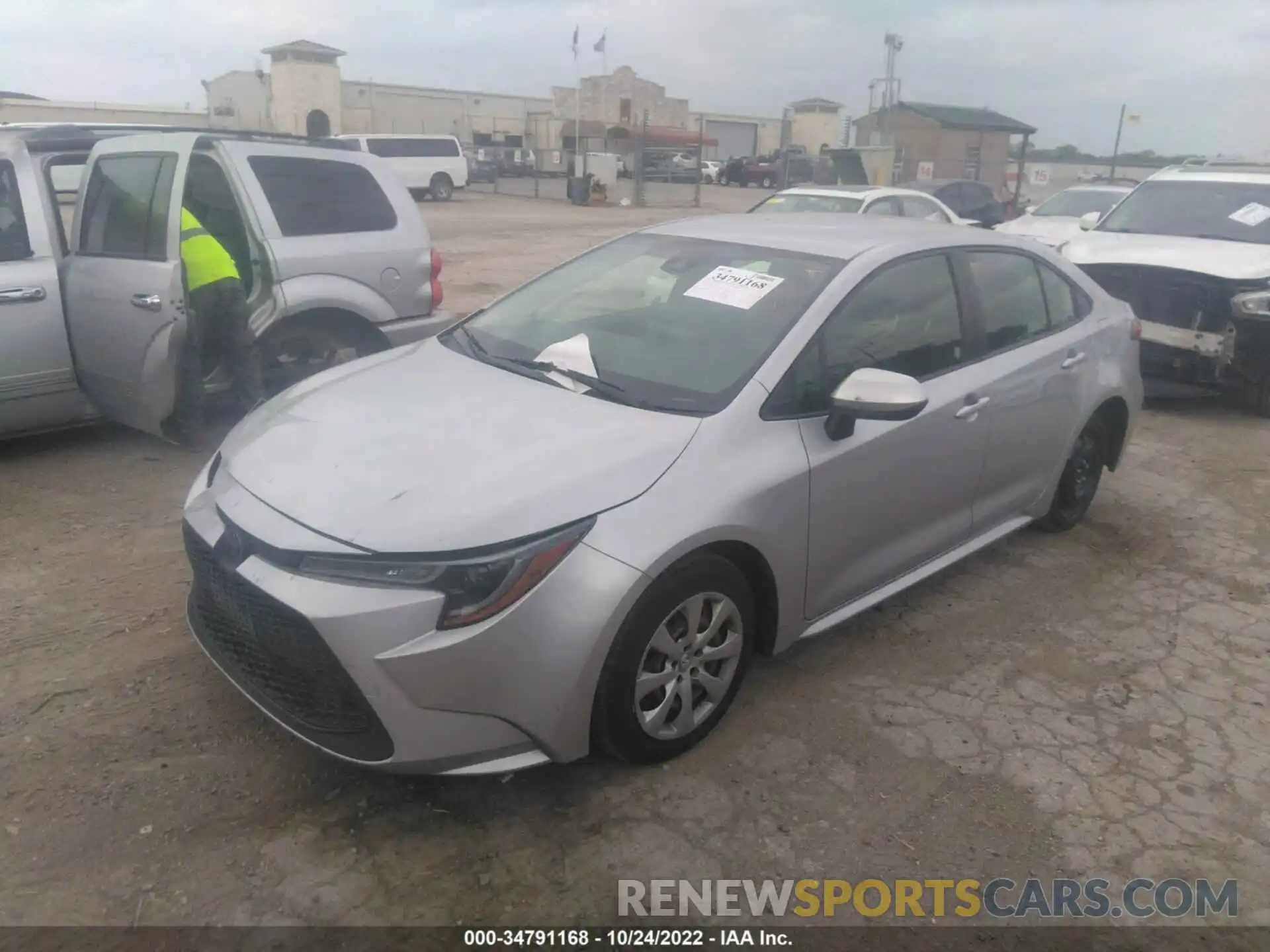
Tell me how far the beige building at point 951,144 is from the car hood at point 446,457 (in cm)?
3057

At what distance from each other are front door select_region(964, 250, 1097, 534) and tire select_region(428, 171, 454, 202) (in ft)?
102

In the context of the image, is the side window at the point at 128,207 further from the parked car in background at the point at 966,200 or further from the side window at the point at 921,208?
the parked car in background at the point at 966,200

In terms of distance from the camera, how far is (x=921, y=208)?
11.8 meters

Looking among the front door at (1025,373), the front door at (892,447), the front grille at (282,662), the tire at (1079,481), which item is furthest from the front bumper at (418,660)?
the tire at (1079,481)

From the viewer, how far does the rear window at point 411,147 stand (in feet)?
105

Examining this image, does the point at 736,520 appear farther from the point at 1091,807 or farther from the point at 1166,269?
the point at 1166,269

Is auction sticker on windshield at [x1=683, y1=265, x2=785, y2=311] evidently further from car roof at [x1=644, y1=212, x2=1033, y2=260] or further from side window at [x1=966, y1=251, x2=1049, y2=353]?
side window at [x1=966, y1=251, x2=1049, y2=353]

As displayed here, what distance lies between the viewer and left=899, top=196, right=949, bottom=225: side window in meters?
11.4

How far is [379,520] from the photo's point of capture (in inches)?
100

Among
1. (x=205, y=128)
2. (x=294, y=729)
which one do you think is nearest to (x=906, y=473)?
(x=294, y=729)

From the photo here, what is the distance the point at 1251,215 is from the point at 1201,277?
1.46 m

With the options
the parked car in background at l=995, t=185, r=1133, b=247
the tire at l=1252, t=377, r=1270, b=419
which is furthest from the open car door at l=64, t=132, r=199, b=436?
the parked car in background at l=995, t=185, r=1133, b=247

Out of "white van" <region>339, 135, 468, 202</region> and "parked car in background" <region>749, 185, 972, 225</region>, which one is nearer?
"parked car in background" <region>749, 185, 972, 225</region>

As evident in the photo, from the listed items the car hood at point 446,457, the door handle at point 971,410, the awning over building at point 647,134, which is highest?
the awning over building at point 647,134
